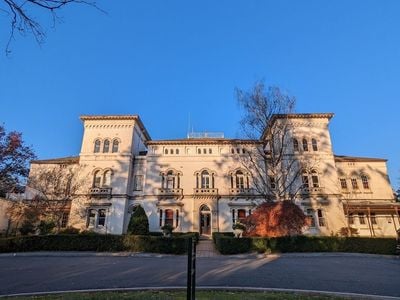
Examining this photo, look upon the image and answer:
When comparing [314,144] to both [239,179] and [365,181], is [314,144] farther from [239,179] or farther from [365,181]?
[239,179]

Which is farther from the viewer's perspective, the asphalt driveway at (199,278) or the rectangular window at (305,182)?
the rectangular window at (305,182)

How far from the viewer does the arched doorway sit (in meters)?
30.7

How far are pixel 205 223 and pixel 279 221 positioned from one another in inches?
515

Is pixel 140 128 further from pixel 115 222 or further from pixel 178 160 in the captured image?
pixel 115 222

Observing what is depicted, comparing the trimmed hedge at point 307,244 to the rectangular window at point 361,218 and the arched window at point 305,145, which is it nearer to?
the rectangular window at point 361,218

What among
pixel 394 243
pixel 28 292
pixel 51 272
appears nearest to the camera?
pixel 28 292

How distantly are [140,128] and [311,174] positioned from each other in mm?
22265

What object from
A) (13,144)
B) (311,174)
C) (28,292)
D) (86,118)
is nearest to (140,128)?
(86,118)

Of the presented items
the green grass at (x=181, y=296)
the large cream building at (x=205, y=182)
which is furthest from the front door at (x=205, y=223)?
the green grass at (x=181, y=296)

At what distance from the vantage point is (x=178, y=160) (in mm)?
33594

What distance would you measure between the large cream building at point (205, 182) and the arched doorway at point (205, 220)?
0.11 m

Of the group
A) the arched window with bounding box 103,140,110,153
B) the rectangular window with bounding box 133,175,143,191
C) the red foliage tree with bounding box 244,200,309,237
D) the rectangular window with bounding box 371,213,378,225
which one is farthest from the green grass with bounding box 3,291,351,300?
the rectangular window with bounding box 371,213,378,225

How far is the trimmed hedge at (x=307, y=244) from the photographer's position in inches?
711

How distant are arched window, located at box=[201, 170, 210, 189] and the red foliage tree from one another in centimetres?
1284
